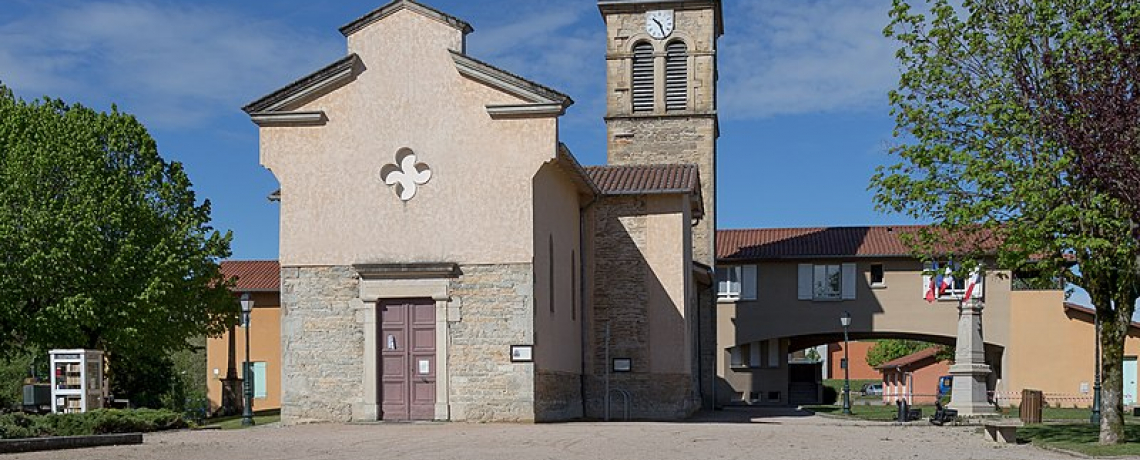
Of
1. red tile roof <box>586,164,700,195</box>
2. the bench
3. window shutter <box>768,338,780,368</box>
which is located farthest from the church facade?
window shutter <box>768,338,780,368</box>

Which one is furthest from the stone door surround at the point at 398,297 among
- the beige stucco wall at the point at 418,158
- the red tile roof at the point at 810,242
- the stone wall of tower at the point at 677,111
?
the red tile roof at the point at 810,242

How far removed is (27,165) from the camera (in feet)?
111

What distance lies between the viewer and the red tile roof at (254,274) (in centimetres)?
A: 4759

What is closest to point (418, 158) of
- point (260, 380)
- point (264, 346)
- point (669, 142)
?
point (669, 142)

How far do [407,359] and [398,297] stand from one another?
1176 millimetres

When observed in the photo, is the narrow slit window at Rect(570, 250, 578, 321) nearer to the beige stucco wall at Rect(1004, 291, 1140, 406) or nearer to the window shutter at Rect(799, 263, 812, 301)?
the window shutter at Rect(799, 263, 812, 301)

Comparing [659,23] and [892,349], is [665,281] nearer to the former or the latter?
[659,23]

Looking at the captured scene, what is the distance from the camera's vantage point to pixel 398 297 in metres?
24.5

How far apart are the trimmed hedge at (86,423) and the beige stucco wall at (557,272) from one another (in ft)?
22.3

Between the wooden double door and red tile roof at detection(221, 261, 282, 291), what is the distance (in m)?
22.6

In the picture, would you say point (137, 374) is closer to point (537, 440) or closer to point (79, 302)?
point (79, 302)

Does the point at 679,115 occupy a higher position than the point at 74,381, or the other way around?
the point at 679,115

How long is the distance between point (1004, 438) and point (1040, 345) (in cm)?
2670

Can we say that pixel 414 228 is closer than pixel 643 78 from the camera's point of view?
Yes
